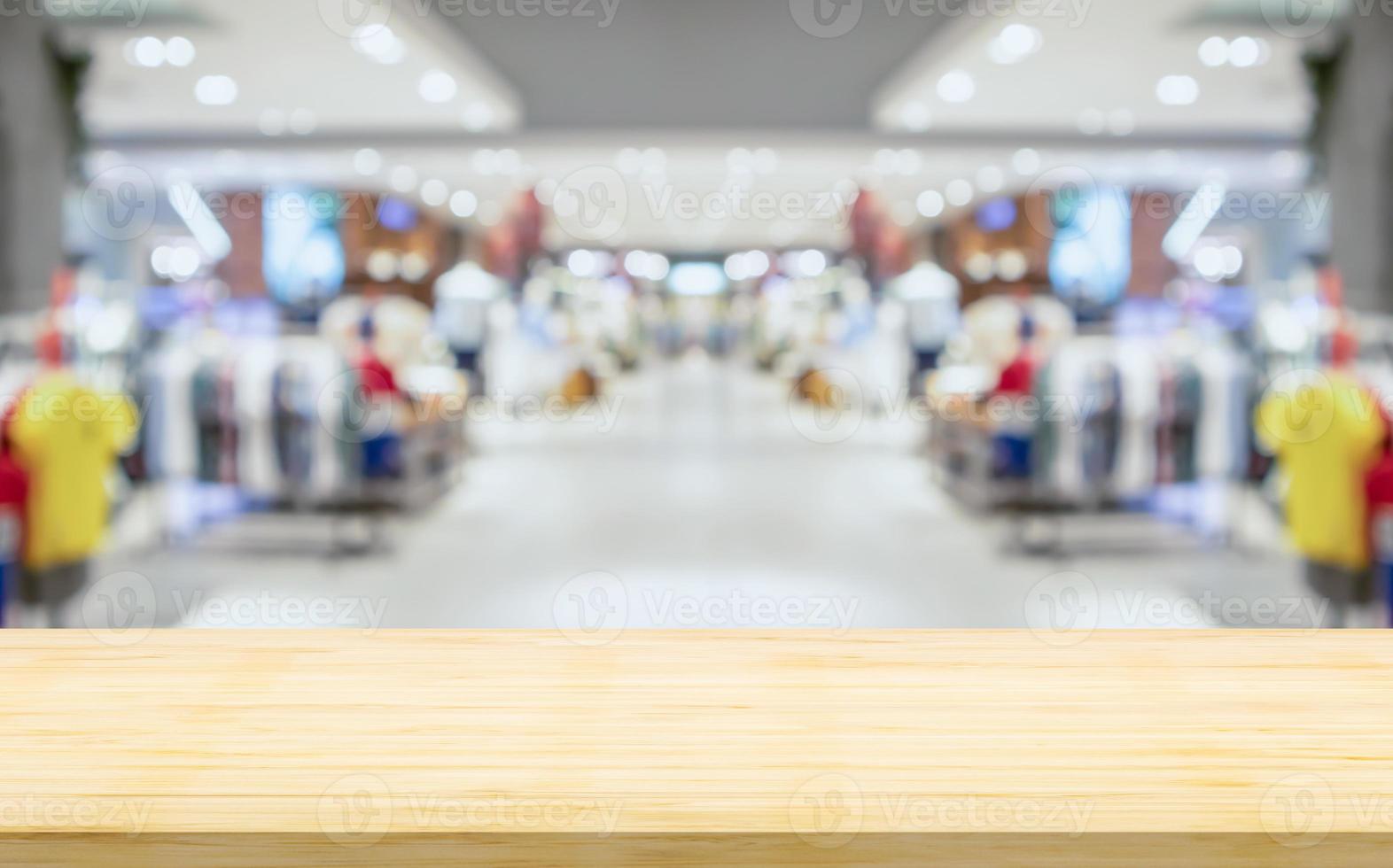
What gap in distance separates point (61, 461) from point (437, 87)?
4.12 m

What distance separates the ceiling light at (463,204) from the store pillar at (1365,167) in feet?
33.3

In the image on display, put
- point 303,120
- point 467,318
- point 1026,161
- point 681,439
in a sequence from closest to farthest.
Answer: point 303,120, point 467,318, point 681,439, point 1026,161

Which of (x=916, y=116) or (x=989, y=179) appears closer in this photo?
(x=916, y=116)

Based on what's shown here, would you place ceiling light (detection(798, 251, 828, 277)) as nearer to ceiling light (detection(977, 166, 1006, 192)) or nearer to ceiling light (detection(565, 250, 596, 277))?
ceiling light (detection(565, 250, 596, 277))

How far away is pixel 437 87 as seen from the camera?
255 inches

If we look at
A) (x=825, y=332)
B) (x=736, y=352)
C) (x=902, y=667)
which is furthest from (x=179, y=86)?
(x=736, y=352)

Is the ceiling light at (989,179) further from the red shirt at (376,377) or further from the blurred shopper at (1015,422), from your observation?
the red shirt at (376,377)

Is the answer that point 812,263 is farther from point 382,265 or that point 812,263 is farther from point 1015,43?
point 1015,43

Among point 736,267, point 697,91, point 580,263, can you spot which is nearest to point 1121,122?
point 697,91

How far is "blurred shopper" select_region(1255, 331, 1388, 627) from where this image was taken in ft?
9.27

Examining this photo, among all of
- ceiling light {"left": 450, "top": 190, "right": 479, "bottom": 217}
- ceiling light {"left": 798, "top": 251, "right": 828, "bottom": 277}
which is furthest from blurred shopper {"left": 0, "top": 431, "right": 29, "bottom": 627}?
ceiling light {"left": 798, "top": 251, "right": 828, "bottom": 277}

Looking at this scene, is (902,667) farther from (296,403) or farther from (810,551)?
(296,403)

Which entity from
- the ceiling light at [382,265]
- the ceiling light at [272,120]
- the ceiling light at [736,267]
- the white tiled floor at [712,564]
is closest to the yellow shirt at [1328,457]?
the white tiled floor at [712,564]

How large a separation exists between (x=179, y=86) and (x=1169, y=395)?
488cm
